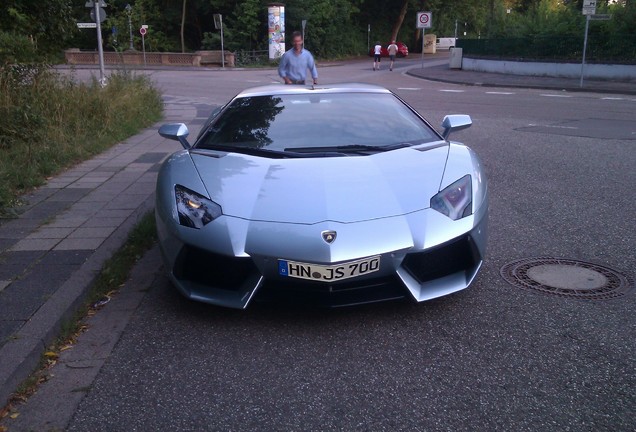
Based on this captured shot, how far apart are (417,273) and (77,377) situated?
2040 millimetres

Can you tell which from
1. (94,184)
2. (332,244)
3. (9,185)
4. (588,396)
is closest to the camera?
(588,396)

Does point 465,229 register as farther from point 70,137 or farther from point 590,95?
point 590,95

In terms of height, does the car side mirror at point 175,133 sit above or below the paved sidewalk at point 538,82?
above

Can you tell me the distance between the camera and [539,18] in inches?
1352

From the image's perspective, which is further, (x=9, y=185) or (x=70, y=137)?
(x=70, y=137)

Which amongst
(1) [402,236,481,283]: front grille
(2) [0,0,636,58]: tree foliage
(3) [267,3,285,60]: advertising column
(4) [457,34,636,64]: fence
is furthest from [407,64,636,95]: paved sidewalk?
(1) [402,236,481,283]: front grille

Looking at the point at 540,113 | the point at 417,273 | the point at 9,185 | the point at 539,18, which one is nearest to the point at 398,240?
the point at 417,273

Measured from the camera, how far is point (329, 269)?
3959 mm

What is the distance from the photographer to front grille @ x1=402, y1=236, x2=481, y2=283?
4.20 metres

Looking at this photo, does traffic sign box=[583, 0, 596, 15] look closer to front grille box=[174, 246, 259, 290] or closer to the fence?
the fence

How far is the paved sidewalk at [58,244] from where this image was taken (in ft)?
13.1

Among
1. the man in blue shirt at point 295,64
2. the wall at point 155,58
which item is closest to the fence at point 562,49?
the wall at point 155,58

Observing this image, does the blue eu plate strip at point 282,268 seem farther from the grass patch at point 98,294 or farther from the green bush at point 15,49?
the green bush at point 15,49

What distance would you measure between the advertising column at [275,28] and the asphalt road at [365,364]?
43230 mm
